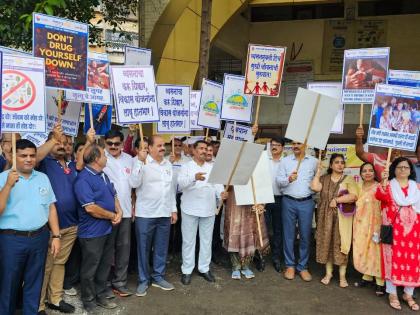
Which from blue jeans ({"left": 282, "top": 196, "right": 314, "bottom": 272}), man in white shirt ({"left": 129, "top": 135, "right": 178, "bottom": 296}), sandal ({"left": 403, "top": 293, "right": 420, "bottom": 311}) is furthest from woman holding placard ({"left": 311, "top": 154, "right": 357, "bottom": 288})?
man in white shirt ({"left": 129, "top": 135, "right": 178, "bottom": 296})

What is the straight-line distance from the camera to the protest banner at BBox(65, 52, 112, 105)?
4.79 metres

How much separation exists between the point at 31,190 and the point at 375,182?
3729 mm

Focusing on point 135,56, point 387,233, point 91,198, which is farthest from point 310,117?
point 91,198

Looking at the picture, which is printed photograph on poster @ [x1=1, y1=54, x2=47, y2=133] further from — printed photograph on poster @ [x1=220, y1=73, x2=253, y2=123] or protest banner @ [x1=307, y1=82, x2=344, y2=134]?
protest banner @ [x1=307, y1=82, x2=344, y2=134]

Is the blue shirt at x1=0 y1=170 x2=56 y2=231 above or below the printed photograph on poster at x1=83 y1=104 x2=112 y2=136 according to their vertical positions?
below

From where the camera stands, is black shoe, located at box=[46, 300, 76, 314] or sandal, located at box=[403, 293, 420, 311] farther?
sandal, located at box=[403, 293, 420, 311]

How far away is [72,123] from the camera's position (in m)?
5.05

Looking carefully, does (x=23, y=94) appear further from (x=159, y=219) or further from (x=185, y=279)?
(x=185, y=279)

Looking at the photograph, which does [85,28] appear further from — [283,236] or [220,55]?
[220,55]

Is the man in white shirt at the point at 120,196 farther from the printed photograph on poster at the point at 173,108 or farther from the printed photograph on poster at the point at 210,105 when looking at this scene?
the printed photograph on poster at the point at 210,105

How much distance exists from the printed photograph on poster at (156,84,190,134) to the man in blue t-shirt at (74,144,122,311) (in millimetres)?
1317

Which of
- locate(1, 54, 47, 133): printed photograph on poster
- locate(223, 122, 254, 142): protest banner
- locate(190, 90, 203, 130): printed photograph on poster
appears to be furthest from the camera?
locate(223, 122, 254, 142): protest banner

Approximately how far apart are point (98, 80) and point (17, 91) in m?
1.27

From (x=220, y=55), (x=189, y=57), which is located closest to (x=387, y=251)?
(x=189, y=57)
